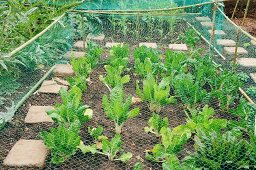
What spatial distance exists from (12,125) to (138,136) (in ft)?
4.45

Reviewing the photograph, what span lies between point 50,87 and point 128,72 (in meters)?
1.23

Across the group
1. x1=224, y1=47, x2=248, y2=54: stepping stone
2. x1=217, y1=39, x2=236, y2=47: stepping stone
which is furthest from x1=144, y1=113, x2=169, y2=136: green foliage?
x1=217, y1=39, x2=236, y2=47: stepping stone

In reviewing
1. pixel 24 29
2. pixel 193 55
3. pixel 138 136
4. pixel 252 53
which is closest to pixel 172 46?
pixel 193 55

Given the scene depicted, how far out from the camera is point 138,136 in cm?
393

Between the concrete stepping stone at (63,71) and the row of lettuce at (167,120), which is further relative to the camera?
the concrete stepping stone at (63,71)

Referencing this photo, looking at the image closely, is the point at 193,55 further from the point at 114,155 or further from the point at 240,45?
the point at 114,155

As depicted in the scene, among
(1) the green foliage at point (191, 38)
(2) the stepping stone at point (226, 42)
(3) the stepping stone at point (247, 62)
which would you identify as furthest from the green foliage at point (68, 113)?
(2) the stepping stone at point (226, 42)

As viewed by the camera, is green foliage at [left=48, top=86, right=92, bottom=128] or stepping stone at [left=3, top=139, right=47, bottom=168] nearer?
stepping stone at [left=3, top=139, right=47, bottom=168]

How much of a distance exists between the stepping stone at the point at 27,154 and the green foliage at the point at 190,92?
171 centimetres

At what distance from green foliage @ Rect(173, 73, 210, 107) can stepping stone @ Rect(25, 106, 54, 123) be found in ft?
5.01

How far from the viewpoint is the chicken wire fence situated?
3.43 metres

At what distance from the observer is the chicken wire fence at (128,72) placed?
3428 mm

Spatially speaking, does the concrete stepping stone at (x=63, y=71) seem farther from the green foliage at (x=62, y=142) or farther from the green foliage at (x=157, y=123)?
the green foliage at (x=62, y=142)

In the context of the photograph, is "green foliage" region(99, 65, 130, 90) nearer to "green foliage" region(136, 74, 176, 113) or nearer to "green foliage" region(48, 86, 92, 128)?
"green foliage" region(136, 74, 176, 113)
